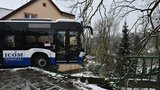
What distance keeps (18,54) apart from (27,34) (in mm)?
1238

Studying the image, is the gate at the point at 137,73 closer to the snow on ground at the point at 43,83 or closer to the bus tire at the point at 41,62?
the snow on ground at the point at 43,83

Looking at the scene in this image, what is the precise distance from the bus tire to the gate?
31.8 ft

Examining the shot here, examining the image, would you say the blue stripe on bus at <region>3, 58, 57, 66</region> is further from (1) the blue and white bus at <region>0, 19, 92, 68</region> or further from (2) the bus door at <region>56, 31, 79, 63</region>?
(2) the bus door at <region>56, 31, 79, 63</region>

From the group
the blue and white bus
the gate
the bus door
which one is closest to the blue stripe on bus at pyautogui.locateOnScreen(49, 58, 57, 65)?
the blue and white bus

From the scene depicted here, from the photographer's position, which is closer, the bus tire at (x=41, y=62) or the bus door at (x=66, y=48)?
the bus door at (x=66, y=48)

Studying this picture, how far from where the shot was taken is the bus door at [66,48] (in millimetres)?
17641

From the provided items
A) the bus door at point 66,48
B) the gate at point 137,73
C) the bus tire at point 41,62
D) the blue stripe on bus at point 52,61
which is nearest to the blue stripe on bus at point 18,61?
the bus tire at point 41,62

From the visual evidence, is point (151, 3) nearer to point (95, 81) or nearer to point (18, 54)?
point (95, 81)

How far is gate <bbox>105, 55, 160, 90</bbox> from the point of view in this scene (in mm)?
7391

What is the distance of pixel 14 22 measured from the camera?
18.1 metres

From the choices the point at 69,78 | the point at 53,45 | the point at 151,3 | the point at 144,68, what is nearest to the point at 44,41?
the point at 53,45

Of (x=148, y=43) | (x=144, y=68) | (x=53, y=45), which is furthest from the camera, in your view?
(x=53, y=45)

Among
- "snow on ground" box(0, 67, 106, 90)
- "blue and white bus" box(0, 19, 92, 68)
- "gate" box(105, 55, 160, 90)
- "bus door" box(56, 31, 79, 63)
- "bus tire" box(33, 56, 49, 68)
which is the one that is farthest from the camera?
"bus tire" box(33, 56, 49, 68)

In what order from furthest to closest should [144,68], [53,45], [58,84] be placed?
[53,45] → [58,84] → [144,68]
